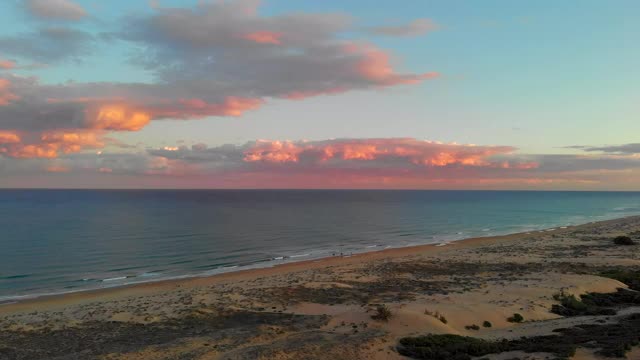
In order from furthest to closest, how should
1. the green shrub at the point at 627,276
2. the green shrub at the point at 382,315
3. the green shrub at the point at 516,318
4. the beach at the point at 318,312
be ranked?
the green shrub at the point at 627,276, the green shrub at the point at 516,318, the green shrub at the point at 382,315, the beach at the point at 318,312

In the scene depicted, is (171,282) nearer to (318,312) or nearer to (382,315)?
(318,312)

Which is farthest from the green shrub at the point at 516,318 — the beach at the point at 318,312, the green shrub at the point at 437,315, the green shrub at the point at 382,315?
the green shrub at the point at 382,315

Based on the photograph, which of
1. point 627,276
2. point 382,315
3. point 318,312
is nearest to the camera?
point 382,315

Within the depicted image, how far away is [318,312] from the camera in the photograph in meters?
25.2

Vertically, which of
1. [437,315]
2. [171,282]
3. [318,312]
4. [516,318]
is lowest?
[171,282]

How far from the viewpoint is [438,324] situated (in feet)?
66.1

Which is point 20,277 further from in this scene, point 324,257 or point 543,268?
point 543,268

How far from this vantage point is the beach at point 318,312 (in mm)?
18438

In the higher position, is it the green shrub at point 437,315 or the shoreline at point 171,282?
the green shrub at point 437,315

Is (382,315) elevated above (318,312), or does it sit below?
above

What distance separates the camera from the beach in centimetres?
1844

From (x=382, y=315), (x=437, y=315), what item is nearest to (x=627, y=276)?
(x=437, y=315)

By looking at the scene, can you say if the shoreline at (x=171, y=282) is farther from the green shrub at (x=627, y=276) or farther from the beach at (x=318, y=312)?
the green shrub at (x=627, y=276)

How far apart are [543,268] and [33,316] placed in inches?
1332
